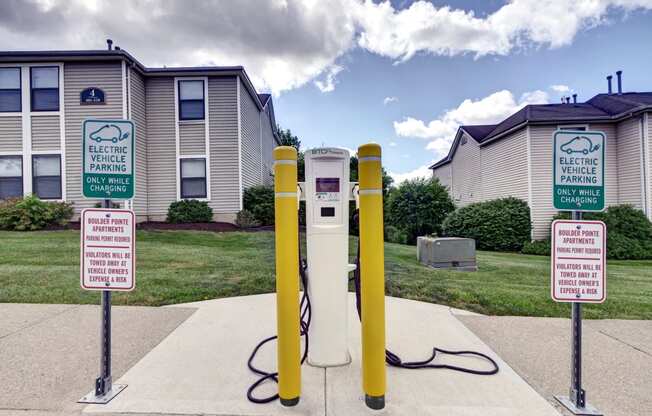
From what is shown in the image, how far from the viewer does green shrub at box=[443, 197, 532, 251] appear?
1468 cm

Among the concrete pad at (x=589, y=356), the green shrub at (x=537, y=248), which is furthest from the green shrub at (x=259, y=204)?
the concrete pad at (x=589, y=356)

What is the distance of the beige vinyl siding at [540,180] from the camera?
15047 mm

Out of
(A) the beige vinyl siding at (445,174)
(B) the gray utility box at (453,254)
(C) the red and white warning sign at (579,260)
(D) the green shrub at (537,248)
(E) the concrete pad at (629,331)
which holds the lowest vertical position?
(D) the green shrub at (537,248)

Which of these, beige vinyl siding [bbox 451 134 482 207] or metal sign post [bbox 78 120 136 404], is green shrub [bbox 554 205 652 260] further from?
metal sign post [bbox 78 120 136 404]

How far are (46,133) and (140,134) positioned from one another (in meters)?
3.05

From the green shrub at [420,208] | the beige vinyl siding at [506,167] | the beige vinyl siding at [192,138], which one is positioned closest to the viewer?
the beige vinyl siding at [192,138]

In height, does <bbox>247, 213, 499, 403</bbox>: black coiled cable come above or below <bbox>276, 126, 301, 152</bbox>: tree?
below

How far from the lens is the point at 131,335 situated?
3.74m

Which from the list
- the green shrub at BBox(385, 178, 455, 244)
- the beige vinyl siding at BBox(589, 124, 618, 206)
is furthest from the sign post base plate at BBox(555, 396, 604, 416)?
the beige vinyl siding at BBox(589, 124, 618, 206)

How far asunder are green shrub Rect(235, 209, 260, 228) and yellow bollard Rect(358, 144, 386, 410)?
11.5m

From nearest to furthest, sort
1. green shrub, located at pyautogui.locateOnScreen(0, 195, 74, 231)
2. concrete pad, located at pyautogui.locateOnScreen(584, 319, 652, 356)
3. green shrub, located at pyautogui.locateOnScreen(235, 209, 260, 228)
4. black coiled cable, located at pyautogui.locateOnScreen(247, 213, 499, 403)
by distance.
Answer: black coiled cable, located at pyautogui.locateOnScreen(247, 213, 499, 403) → concrete pad, located at pyautogui.locateOnScreen(584, 319, 652, 356) → green shrub, located at pyautogui.locateOnScreen(0, 195, 74, 231) → green shrub, located at pyautogui.locateOnScreen(235, 209, 260, 228)

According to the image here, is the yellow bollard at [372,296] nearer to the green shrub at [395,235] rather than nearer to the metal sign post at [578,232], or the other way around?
the metal sign post at [578,232]

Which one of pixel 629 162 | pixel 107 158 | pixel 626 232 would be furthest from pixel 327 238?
pixel 629 162

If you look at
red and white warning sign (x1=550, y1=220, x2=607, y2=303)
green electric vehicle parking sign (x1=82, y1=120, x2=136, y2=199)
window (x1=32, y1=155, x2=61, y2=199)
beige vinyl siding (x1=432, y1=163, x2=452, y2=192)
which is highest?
beige vinyl siding (x1=432, y1=163, x2=452, y2=192)
